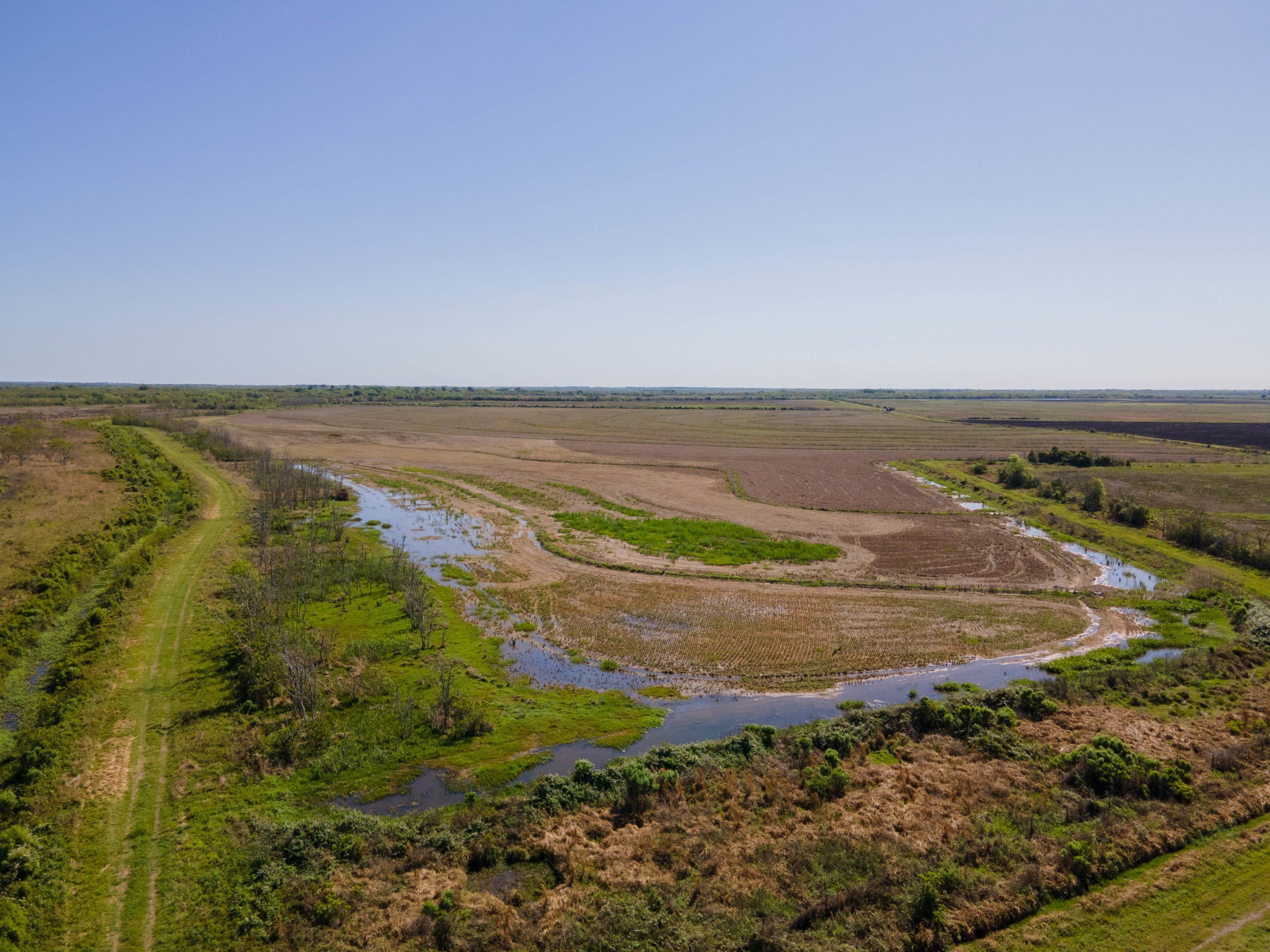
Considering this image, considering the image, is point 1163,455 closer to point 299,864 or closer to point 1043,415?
point 1043,415

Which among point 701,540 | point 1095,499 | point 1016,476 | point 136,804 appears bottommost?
point 136,804

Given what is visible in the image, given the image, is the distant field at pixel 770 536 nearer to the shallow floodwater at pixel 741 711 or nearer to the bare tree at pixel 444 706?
the shallow floodwater at pixel 741 711

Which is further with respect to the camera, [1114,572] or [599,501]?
[599,501]

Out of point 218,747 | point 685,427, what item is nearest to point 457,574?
point 218,747

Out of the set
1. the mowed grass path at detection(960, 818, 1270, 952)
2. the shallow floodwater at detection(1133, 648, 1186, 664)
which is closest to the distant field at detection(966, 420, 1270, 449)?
the shallow floodwater at detection(1133, 648, 1186, 664)

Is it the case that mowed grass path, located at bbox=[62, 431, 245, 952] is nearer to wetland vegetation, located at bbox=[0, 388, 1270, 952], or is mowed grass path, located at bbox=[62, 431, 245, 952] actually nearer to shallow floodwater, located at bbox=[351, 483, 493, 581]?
wetland vegetation, located at bbox=[0, 388, 1270, 952]

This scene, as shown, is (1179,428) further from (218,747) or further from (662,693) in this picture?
(218,747)
